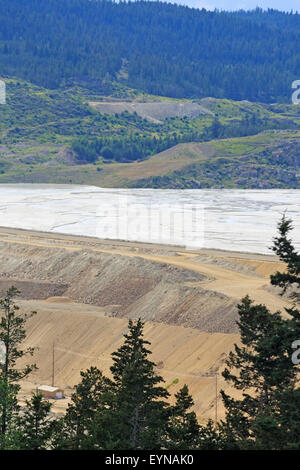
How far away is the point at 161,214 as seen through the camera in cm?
10619

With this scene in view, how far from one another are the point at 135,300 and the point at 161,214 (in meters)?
41.9

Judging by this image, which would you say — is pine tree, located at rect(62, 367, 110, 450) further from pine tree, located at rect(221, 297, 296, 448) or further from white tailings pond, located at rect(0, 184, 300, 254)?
white tailings pond, located at rect(0, 184, 300, 254)

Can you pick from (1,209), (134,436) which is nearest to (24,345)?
(134,436)

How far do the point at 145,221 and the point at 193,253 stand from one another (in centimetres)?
2328

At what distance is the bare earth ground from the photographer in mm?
54531

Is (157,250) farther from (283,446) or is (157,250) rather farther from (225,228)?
(283,446)

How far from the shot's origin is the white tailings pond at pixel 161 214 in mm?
87312

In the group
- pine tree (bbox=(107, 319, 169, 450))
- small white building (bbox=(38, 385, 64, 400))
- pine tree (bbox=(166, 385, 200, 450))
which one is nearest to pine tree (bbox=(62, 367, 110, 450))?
pine tree (bbox=(107, 319, 169, 450))

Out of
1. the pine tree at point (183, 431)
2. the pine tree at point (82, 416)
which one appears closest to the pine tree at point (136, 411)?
the pine tree at point (183, 431)

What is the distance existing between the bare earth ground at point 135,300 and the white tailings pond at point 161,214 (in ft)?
27.0

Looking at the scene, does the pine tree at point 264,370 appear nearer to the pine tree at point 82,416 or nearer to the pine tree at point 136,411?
the pine tree at point 136,411

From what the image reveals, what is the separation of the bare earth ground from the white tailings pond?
8.23m

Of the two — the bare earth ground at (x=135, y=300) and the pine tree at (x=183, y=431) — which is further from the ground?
the bare earth ground at (x=135, y=300)

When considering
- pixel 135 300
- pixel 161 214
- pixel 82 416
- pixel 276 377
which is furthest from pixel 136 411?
pixel 161 214
